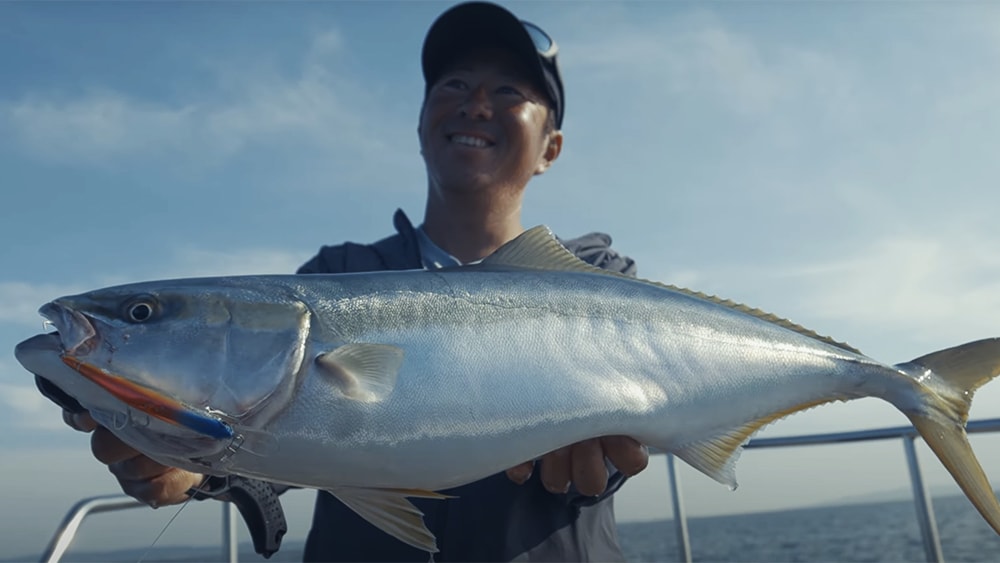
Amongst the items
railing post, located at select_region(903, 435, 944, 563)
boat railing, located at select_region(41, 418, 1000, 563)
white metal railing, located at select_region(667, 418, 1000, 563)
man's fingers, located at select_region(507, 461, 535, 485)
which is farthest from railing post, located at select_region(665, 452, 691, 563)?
man's fingers, located at select_region(507, 461, 535, 485)

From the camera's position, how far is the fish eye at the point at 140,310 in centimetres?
174

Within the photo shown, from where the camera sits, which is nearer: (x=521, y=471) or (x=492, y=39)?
(x=521, y=471)

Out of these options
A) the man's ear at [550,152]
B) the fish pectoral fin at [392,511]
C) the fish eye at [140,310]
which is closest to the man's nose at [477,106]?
the man's ear at [550,152]

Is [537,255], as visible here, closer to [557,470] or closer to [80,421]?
[557,470]

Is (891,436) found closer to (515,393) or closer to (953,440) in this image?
(953,440)

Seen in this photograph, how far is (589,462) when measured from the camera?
2209 mm

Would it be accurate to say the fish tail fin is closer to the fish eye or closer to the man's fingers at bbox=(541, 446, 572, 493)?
the man's fingers at bbox=(541, 446, 572, 493)

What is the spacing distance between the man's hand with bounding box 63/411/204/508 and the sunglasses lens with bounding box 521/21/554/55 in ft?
8.75

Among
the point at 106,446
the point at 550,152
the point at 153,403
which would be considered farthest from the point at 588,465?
the point at 550,152

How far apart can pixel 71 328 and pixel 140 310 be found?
0.51 feet

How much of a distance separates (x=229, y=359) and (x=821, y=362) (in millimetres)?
1969

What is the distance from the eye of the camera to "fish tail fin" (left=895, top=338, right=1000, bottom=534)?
7.52ft

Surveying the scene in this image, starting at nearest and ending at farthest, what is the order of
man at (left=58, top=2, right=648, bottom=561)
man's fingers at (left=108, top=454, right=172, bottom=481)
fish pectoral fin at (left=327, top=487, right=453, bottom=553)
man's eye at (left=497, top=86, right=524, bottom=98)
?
1. fish pectoral fin at (left=327, top=487, right=453, bottom=553)
2. man's fingers at (left=108, top=454, right=172, bottom=481)
3. man at (left=58, top=2, right=648, bottom=561)
4. man's eye at (left=497, top=86, right=524, bottom=98)

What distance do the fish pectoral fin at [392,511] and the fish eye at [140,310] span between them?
66 centimetres
